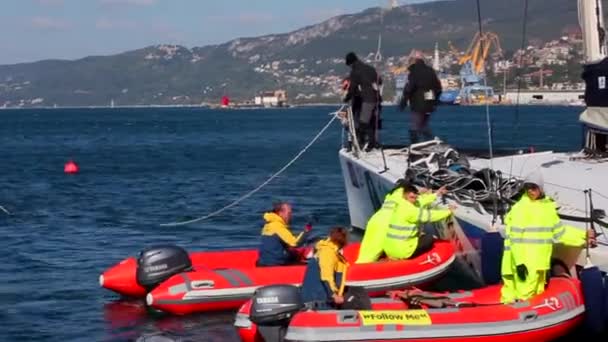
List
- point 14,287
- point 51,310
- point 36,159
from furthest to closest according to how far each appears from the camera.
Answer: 1. point 36,159
2. point 14,287
3. point 51,310

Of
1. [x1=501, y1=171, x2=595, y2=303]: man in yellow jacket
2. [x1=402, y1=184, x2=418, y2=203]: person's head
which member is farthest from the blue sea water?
[x1=501, y1=171, x2=595, y2=303]: man in yellow jacket

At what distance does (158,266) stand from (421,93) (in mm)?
6119

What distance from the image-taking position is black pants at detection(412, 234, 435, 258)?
14.2 metres

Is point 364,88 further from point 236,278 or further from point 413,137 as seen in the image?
point 236,278

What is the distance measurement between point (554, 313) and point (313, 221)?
12373 mm

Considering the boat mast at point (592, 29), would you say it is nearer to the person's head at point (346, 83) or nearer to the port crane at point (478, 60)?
the port crane at point (478, 60)

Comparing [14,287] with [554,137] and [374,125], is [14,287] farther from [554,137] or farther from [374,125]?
[554,137]

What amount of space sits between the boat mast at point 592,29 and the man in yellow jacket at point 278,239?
16.4 feet

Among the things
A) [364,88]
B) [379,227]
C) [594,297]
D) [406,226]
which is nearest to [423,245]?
[406,226]

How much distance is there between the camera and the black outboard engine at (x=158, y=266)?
14539 millimetres

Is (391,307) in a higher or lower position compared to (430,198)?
lower

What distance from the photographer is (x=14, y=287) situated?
1661cm

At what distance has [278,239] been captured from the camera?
1456 cm

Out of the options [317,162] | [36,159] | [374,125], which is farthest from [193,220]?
[36,159]
